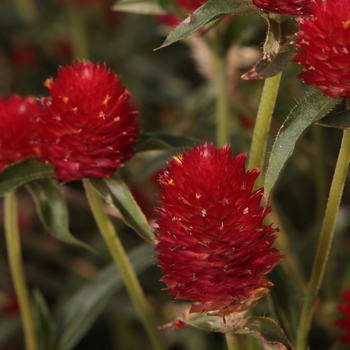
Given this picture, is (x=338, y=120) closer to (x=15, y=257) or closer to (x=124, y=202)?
(x=124, y=202)

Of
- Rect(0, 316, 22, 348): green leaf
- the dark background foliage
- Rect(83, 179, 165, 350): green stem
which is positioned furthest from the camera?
Rect(0, 316, 22, 348): green leaf

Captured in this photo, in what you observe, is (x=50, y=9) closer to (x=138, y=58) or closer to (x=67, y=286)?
(x=138, y=58)

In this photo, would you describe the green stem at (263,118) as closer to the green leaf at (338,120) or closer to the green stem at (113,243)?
the green leaf at (338,120)

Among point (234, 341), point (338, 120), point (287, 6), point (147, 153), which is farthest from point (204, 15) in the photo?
point (147, 153)

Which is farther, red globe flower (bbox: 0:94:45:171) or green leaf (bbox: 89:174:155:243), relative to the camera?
red globe flower (bbox: 0:94:45:171)

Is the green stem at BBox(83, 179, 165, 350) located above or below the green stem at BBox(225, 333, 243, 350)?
above

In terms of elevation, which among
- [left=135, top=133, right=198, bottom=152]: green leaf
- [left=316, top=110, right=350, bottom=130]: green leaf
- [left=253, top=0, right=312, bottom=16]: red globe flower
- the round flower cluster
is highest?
[left=253, top=0, right=312, bottom=16]: red globe flower

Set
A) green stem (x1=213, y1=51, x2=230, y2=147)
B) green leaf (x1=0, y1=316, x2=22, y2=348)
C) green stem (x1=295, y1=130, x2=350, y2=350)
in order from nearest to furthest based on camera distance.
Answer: green stem (x1=295, y1=130, x2=350, y2=350) → green stem (x1=213, y1=51, x2=230, y2=147) → green leaf (x1=0, y1=316, x2=22, y2=348)

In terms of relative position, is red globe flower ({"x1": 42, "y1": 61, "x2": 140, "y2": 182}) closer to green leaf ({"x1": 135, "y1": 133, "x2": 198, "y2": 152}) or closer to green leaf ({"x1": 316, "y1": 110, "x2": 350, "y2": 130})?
green leaf ({"x1": 135, "y1": 133, "x2": 198, "y2": 152})

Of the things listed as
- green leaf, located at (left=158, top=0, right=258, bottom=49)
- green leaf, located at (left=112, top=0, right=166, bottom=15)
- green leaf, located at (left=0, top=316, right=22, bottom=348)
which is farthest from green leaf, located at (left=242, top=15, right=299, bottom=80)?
green leaf, located at (left=0, top=316, right=22, bottom=348)
